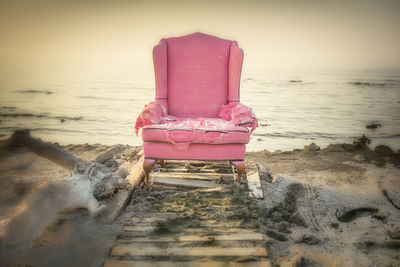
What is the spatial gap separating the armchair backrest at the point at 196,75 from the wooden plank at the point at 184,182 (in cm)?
94

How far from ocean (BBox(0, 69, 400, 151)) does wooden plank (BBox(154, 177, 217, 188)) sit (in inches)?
73.6

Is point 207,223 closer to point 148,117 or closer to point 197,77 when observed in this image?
point 148,117

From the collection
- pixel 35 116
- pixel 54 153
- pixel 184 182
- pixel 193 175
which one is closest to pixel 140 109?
pixel 35 116

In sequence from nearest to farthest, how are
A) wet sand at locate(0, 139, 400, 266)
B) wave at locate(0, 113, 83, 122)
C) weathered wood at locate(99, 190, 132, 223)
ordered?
wet sand at locate(0, 139, 400, 266) → weathered wood at locate(99, 190, 132, 223) → wave at locate(0, 113, 83, 122)

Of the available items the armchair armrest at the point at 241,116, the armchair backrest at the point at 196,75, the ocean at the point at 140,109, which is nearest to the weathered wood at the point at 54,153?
the armchair backrest at the point at 196,75

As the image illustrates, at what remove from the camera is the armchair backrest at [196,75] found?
321 centimetres

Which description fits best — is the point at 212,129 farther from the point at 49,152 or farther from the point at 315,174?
the point at 49,152

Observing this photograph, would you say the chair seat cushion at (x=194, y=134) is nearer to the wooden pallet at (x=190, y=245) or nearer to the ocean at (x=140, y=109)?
the wooden pallet at (x=190, y=245)

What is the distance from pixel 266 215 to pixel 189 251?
78 centimetres

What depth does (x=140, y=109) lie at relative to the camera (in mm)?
7203

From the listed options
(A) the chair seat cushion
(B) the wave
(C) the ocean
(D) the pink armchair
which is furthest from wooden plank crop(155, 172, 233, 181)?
(B) the wave

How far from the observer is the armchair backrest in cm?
321

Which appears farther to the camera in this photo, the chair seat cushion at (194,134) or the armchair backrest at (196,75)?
the armchair backrest at (196,75)

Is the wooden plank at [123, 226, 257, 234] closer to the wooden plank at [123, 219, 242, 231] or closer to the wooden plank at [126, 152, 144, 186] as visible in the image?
the wooden plank at [123, 219, 242, 231]
